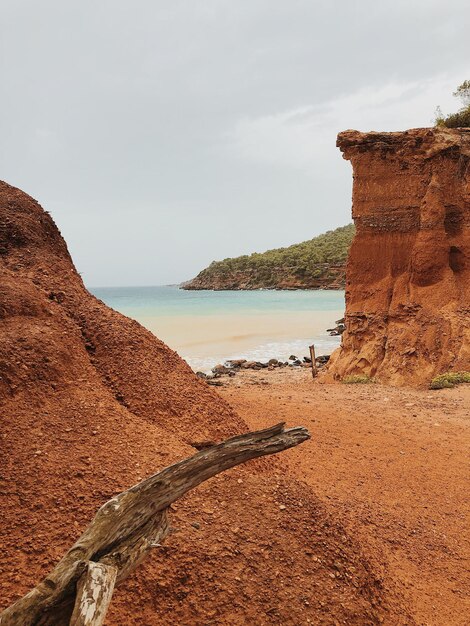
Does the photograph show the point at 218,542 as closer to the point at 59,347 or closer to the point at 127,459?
the point at 127,459

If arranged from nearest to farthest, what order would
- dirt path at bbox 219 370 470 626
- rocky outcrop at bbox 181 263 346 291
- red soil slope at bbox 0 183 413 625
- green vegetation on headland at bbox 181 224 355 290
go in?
red soil slope at bbox 0 183 413 625 < dirt path at bbox 219 370 470 626 < rocky outcrop at bbox 181 263 346 291 < green vegetation on headland at bbox 181 224 355 290

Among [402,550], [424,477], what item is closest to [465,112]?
[424,477]

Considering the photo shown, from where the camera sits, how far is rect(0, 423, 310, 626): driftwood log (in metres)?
1.89

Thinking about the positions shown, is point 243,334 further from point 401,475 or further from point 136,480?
point 136,480

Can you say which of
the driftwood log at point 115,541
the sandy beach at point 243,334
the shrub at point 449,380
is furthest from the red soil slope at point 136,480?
the sandy beach at point 243,334

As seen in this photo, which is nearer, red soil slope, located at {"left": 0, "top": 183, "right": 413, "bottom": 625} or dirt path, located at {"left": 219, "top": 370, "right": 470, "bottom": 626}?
red soil slope, located at {"left": 0, "top": 183, "right": 413, "bottom": 625}

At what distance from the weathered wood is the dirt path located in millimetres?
2525

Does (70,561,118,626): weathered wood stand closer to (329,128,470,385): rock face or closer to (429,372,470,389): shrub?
(429,372,470,389): shrub

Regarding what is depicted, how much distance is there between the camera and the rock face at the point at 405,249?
15.5m

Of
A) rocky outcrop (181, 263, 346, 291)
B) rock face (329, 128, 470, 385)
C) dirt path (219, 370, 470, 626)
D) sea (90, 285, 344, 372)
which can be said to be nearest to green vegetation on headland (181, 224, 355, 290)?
rocky outcrop (181, 263, 346, 291)

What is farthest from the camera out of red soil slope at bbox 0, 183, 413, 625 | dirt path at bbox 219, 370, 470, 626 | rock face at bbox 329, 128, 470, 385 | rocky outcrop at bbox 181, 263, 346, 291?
rocky outcrop at bbox 181, 263, 346, 291

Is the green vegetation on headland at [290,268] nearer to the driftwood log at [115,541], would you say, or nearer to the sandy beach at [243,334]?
the sandy beach at [243,334]

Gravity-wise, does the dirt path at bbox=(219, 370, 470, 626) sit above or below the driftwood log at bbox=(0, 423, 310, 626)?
below

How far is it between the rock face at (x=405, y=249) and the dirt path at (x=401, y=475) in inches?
199
